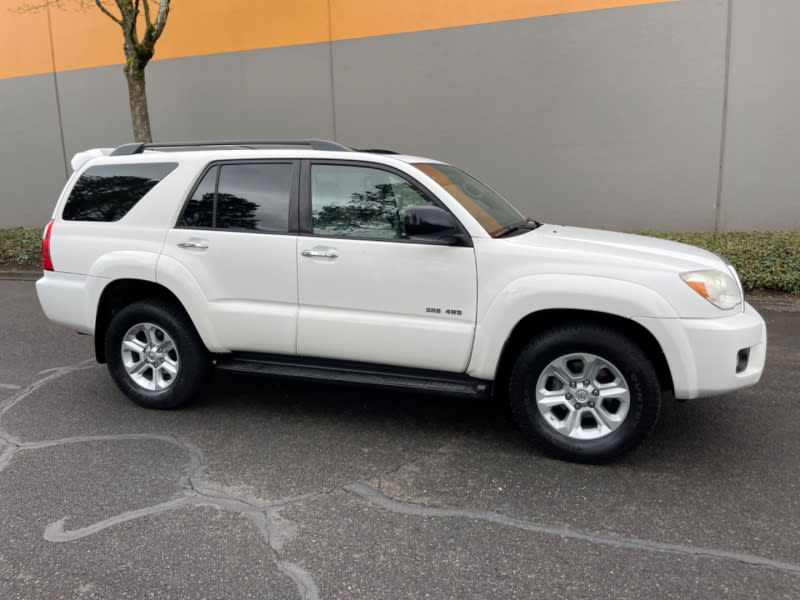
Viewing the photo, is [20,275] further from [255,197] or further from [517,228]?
[517,228]

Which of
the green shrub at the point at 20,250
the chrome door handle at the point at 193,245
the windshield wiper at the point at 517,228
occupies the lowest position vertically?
the green shrub at the point at 20,250

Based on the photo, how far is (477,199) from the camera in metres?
4.38

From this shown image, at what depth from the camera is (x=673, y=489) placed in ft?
11.4

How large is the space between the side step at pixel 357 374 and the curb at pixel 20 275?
8.04 meters

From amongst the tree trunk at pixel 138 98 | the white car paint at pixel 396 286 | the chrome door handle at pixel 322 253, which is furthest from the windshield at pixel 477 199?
the tree trunk at pixel 138 98

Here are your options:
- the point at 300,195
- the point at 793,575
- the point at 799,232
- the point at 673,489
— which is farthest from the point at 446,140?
the point at 793,575

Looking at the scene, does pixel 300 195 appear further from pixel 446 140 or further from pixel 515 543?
pixel 446 140

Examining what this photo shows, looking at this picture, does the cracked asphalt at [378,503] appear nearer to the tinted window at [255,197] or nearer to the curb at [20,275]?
the tinted window at [255,197]

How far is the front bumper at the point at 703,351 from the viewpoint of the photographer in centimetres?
345

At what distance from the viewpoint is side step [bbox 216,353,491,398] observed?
3.92 metres

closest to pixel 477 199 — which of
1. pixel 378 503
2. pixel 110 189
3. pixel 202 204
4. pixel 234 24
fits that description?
pixel 202 204

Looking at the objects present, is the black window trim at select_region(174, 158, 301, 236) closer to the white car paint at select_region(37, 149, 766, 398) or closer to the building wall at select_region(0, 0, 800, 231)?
the white car paint at select_region(37, 149, 766, 398)

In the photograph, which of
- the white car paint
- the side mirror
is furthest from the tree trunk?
the side mirror

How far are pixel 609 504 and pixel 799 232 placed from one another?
6.87 metres
